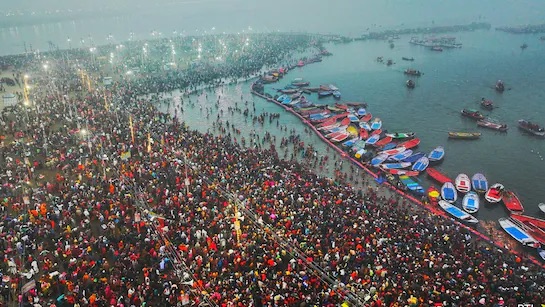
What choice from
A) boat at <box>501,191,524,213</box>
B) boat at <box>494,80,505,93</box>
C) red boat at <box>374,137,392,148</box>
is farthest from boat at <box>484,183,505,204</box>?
boat at <box>494,80,505,93</box>

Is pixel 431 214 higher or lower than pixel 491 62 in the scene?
lower

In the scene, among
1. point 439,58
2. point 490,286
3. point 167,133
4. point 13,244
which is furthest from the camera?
point 439,58

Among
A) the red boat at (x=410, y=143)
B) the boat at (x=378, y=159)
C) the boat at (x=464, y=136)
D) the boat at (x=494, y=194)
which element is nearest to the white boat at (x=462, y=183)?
the boat at (x=494, y=194)

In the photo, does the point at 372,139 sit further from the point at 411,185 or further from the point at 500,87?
the point at 500,87

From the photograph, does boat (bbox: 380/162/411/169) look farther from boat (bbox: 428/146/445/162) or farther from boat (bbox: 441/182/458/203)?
boat (bbox: 441/182/458/203)

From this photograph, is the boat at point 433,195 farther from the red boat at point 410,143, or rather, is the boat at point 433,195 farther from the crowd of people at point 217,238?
the red boat at point 410,143

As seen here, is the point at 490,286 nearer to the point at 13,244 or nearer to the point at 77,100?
the point at 13,244

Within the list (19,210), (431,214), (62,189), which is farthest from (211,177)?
(431,214)
